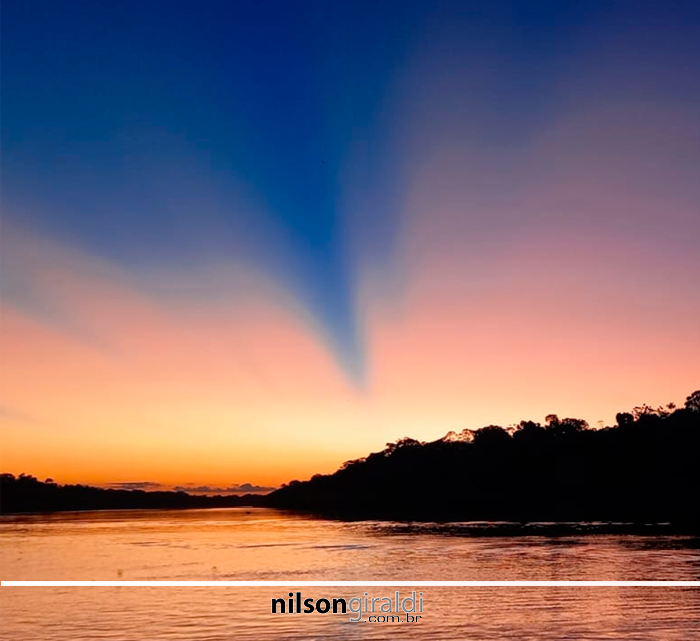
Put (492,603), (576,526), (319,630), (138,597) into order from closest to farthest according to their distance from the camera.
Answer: (319,630)
(492,603)
(138,597)
(576,526)

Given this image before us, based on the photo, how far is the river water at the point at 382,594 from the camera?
36188mm

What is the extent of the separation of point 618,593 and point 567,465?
156 m

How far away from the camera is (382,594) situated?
49.4 metres

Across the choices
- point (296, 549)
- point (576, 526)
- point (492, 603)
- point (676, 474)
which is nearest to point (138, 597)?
point (492, 603)

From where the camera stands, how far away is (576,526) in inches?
4446

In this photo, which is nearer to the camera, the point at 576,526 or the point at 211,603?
the point at 211,603

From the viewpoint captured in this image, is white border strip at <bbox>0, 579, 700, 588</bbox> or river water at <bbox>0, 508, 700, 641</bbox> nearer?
river water at <bbox>0, 508, 700, 641</bbox>

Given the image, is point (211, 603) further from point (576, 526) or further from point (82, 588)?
point (576, 526)

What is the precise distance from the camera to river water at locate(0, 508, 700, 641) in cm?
3619

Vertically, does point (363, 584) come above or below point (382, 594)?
above

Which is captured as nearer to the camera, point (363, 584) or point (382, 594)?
point (382, 594)

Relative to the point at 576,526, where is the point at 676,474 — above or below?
above

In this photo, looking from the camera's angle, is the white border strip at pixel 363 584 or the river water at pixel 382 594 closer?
the river water at pixel 382 594

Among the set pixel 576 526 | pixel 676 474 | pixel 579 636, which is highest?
pixel 676 474
